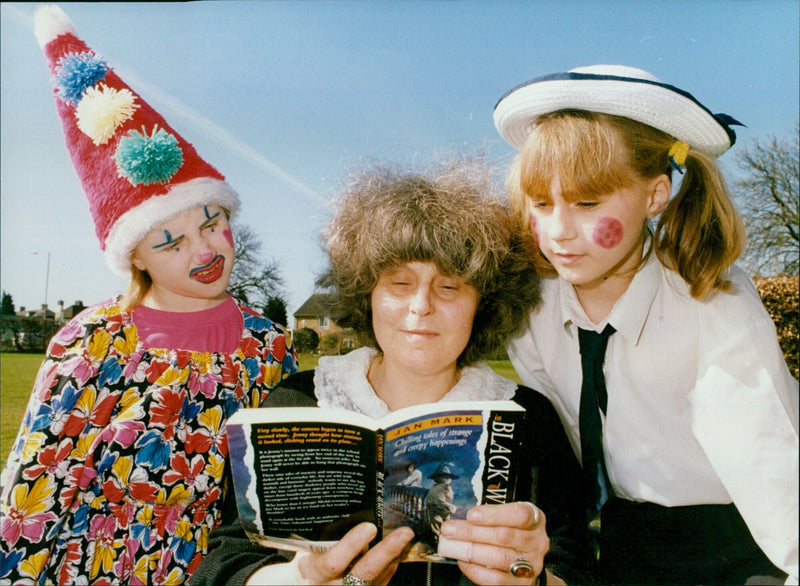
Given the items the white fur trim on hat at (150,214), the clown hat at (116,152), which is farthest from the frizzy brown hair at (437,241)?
the clown hat at (116,152)

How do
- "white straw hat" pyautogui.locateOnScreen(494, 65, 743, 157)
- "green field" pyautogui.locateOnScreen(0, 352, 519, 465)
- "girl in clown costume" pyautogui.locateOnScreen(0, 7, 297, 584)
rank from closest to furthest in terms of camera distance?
"white straw hat" pyautogui.locateOnScreen(494, 65, 743, 157) < "girl in clown costume" pyautogui.locateOnScreen(0, 7, 297, 584) < "green field" pyautogui.locateOnScreen(0, 352, 519, 465)

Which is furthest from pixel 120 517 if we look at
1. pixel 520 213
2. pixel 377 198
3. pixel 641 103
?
pixel 641 103

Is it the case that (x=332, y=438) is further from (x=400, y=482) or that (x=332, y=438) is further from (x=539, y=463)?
(x=539, y=463)

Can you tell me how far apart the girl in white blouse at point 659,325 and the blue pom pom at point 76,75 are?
1751 millimetres

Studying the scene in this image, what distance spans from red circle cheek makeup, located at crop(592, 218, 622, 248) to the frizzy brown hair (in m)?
0.29

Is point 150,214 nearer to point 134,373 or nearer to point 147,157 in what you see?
point 147,157

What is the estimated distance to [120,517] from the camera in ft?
7.66

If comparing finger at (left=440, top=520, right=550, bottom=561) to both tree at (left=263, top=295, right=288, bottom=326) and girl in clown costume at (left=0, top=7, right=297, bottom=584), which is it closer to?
girl in clown costume at (left=0, top=7, right=297, bottom=584)

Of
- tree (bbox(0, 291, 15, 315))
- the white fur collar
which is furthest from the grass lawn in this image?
the white fur collar

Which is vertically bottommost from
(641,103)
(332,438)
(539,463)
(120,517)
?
(120,517)

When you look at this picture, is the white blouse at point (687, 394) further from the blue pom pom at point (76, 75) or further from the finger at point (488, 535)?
the blue pom pom at point (76, 75)

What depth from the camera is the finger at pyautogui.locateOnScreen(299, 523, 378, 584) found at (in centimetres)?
172

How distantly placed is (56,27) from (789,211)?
8344mm

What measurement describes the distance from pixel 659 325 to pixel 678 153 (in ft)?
2.23
